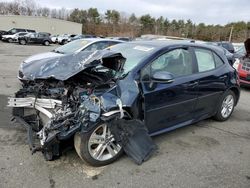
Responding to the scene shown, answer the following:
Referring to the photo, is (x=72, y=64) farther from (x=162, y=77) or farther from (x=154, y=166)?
(x=154, y=166)

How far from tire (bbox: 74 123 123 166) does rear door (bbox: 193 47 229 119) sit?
1756 mm

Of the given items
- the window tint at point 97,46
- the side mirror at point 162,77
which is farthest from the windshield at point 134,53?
the window tint at point 97,46

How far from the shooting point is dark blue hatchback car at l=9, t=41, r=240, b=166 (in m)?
3.16

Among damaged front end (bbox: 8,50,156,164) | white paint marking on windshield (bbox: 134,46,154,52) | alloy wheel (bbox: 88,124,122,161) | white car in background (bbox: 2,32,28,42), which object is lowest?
white car in background (bbox: 2,32,28,42)

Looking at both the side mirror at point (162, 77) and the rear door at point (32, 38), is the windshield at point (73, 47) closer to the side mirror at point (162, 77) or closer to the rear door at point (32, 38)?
the side mirror at point (162, 77)

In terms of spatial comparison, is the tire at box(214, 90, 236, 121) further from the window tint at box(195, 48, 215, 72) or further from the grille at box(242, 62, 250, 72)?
the grille at box(242, 62, 250, 72)

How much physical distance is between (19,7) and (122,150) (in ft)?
235

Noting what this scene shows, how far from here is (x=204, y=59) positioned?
182 inches

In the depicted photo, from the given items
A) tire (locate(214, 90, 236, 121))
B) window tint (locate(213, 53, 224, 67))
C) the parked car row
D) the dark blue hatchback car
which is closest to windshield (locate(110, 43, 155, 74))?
the dark blue hatchback car

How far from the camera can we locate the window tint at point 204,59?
4.46m

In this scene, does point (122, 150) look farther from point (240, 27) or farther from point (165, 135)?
point (240, 27)

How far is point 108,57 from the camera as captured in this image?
11.7ft

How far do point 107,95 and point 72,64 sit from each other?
2.52 feet

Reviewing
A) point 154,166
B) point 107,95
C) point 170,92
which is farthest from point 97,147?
point 170,92
